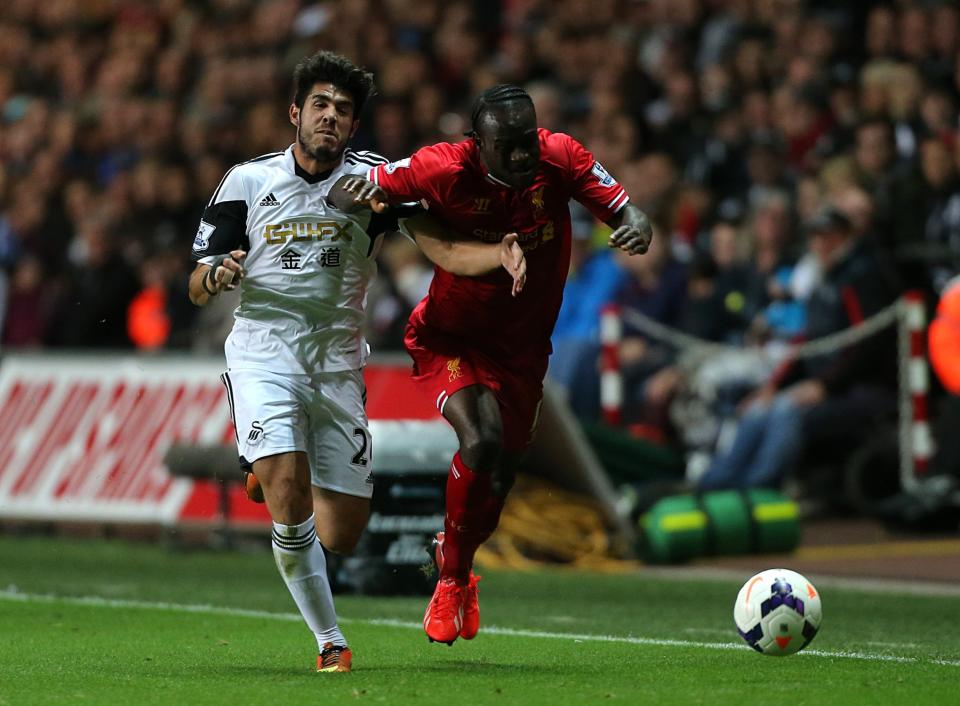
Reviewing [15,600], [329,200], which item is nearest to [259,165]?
[329,200]

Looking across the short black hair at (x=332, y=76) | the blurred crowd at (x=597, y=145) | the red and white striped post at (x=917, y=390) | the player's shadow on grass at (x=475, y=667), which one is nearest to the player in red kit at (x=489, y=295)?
the player's shadow on grass at (x=475, y=667)

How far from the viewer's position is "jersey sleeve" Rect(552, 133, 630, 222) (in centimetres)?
822

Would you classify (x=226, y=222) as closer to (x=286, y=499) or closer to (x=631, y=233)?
(x=286, y=499)

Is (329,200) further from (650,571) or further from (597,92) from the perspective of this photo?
(597,92)

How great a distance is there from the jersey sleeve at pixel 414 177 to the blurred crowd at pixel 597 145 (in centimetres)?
730

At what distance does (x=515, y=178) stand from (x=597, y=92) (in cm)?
1080

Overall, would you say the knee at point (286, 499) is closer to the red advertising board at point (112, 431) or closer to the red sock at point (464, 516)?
the red sock at point (464, 516)

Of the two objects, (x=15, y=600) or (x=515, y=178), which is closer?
(x=515, y=178)

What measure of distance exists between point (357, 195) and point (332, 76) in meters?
0.53

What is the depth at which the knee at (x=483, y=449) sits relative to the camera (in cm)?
826

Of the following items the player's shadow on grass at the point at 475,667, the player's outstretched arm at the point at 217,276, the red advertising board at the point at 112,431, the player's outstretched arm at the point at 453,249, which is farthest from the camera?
the red advertising board at the point at 112,431

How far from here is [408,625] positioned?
10.0 m

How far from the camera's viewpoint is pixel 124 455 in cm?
1516

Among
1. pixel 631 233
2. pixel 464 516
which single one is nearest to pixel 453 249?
pixel 631 233
